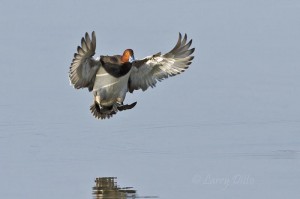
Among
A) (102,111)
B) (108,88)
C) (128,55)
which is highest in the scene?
(128,55)

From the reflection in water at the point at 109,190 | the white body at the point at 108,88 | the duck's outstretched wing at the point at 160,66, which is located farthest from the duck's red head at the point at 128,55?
the reflection in water at the point at 109,190

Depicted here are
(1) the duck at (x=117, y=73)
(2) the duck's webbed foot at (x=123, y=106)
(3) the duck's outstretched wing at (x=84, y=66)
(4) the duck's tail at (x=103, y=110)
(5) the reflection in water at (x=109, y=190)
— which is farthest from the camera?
(4) the duck's tail at (x=103, y=110)

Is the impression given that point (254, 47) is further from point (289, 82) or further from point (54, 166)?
point (54, 166)

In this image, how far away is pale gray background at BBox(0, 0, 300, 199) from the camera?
368 inches

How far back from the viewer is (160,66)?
12070mm

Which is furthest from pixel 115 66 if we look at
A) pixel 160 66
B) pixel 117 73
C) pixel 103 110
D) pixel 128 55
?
pixel 160 66

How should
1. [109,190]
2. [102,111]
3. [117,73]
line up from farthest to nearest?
1. [102,111]
2. [117,73]
3. [109,190]

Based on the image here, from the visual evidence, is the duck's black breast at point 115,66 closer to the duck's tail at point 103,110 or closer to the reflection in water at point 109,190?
the duck's tail at point 103,110

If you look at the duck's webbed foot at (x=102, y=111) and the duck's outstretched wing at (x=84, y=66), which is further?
the duck's webbed foot at (x=102, y=111)

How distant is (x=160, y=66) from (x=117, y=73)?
2.51ft

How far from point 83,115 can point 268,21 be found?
13.9ft

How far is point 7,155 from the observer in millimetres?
10078

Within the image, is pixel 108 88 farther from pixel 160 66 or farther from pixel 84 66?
pixel 160 66

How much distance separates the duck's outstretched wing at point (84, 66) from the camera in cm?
1070
